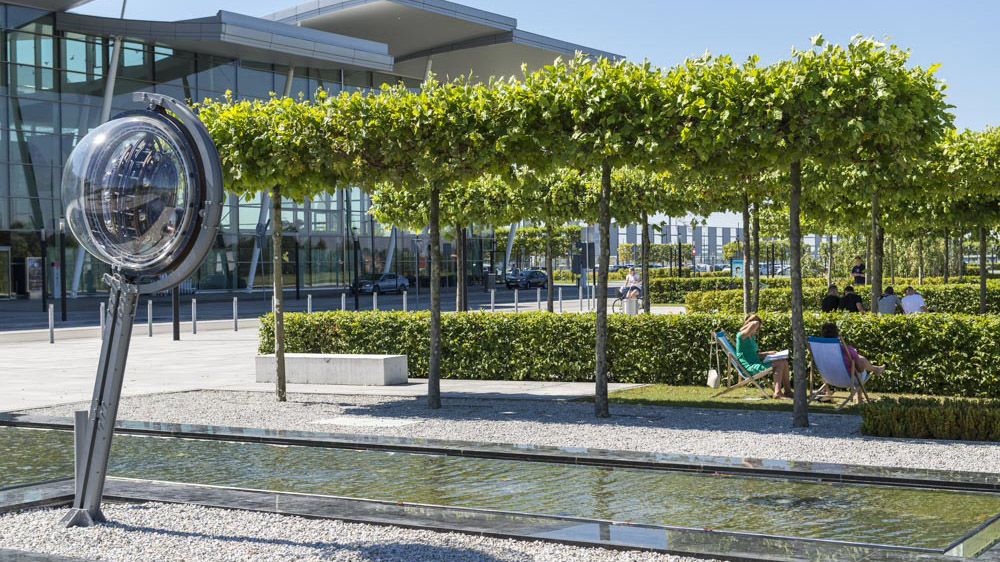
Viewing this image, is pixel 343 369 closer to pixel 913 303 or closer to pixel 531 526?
pixel 531 526

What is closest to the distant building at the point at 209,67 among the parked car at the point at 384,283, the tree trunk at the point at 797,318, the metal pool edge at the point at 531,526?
the parked car at the point at 384,283

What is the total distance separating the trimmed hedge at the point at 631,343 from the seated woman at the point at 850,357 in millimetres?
770

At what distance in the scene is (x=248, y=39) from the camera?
148 ft

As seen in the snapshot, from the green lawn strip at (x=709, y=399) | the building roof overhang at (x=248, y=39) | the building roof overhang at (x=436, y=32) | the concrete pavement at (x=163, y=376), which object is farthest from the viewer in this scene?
the building roof overhang at (x=436, y=32)

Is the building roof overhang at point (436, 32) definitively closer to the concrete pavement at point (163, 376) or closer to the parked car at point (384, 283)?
the parked car at point (384, 283)

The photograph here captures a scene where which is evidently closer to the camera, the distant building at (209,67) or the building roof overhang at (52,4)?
the building roof overhang at (52,4)

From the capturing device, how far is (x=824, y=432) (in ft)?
33.8

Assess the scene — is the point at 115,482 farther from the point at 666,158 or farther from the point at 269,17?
the point at 269,17

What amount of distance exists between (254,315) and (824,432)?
30.8 metres

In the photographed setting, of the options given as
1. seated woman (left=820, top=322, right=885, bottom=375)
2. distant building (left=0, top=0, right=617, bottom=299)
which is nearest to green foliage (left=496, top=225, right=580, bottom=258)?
distant building (left=0, top=0, right=617, bottom=299)

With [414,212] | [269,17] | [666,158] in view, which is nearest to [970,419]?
[666,158]

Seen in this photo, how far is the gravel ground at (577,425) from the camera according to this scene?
29.8 feet

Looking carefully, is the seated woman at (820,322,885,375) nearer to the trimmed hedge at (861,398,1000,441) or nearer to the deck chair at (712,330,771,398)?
the deck chair at (712,330,771,398)

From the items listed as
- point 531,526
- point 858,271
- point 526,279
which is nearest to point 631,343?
point 531,526
